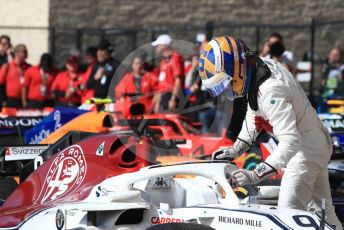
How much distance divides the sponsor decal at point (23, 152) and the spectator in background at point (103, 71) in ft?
22.4

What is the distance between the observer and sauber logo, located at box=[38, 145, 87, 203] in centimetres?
749

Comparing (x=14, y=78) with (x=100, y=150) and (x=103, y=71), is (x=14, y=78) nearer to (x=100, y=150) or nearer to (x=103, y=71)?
(x=103, y=71)

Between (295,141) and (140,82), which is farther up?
(295,141)

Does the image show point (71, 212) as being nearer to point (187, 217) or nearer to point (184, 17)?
point (187, 217)

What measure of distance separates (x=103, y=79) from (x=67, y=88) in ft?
6.02

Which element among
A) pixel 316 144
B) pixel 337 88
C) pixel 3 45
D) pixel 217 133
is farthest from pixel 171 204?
pixel 3 45

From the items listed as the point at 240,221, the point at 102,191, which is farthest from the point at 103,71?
the point at 240,221

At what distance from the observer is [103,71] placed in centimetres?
1703

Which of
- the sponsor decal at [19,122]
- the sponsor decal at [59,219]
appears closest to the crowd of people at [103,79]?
the sponsor decal at [19,122]

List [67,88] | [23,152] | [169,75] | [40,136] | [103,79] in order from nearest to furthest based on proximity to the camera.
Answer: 1. [23,152]
2. [40,136]
3. [169,75]
4. [103,79]
5. [67,88]

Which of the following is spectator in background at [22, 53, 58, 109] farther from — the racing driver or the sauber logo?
the racing driver

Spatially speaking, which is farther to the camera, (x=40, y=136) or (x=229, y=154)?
(x=40, y=136)

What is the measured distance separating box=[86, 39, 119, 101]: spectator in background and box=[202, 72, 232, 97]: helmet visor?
9.55m

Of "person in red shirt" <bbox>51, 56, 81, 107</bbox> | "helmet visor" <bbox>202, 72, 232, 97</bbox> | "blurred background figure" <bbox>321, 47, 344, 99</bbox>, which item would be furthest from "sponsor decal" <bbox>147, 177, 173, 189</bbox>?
"person in red shirt" <bbox>51, 56, 81, 107</bbox>
